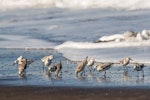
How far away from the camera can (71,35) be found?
1106 inches

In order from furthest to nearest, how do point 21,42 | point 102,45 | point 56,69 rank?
point 21,42, point 102,45, point 56,69

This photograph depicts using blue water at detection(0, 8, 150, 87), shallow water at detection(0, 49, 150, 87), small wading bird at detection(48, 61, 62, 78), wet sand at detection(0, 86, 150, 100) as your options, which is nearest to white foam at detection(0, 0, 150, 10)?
blue water at detection(0, 8, 150, 87)

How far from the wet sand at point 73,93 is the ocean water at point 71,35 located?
795 millimetres

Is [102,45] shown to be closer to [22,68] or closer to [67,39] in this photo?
[67,39]

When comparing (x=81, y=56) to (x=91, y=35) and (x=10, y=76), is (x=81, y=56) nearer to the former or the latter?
(x=10, y=76)

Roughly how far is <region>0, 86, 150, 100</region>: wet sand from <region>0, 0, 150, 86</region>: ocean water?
31.3 inches

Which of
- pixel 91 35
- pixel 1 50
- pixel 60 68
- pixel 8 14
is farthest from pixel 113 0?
pixel 60 68

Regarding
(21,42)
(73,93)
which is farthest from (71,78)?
(21,42)

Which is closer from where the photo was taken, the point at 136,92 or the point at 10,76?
the point at 136,92

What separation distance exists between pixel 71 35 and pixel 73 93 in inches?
633

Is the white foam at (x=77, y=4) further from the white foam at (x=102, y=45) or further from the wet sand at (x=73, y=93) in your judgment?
the wet sand at (x=73, y=93)

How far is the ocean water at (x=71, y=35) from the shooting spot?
14.5 m

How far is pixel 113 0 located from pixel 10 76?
1219 inches

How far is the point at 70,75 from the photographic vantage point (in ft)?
48.8
